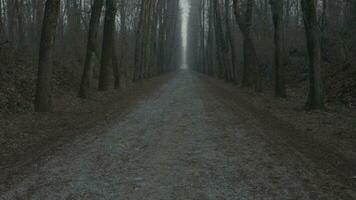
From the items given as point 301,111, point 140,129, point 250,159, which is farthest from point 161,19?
point 250,159

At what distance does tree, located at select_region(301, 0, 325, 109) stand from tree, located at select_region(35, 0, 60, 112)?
7997mm

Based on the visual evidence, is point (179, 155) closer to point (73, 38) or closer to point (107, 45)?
point (107, 45)

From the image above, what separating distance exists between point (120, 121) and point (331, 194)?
24.2 feet

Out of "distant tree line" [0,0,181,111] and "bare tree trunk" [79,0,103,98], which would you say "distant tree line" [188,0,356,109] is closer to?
"distant tree line" [0,0,181,111]

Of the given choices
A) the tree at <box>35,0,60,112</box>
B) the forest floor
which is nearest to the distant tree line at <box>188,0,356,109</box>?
the forest floor

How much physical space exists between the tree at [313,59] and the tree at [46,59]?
26.2ft

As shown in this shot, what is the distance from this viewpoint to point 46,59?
45.2 ft

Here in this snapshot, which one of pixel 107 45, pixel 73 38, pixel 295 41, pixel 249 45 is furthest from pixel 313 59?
pixel 73 38

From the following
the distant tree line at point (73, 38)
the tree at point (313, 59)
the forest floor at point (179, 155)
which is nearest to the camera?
the forest floor at point (179, 155)

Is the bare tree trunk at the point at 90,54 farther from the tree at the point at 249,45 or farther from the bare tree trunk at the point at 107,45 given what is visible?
the tree at the point at 249,45

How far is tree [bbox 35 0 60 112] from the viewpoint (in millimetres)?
13758

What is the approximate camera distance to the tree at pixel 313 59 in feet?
49.3

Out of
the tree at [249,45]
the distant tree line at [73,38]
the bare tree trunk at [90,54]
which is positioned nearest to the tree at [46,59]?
the distant tree line at [73,38]

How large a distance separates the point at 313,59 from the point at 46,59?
8.35m
